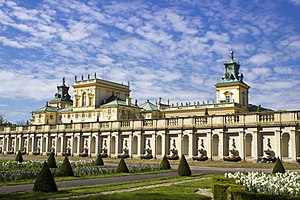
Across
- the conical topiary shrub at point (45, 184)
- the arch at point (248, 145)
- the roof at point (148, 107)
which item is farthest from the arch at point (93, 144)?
the roof at point (148, 107)

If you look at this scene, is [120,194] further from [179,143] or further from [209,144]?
[179,143]

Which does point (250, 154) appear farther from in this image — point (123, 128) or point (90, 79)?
point (90, 79)

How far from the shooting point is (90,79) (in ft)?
291

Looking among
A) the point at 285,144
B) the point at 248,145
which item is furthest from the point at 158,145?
the point at 285,144

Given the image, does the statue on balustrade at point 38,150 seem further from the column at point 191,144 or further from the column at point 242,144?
the column at point 242,144

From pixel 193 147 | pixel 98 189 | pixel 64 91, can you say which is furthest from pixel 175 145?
pixel 64 91

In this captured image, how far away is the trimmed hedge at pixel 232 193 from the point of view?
1120cm

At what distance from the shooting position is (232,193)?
11.8m

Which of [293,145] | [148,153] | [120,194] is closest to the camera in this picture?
[120,194]

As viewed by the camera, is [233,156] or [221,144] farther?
[221,144]

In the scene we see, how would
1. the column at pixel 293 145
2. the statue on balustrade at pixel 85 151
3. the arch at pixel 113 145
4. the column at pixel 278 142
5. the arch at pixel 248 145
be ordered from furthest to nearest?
the statue on balustrade at pixel 85 151 → the arch at pixel 113 145 → the arch at pixel 248 145 → the column at pixel 278 142 → the column at pixel 293 145

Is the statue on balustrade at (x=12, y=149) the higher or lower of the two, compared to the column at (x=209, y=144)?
lower

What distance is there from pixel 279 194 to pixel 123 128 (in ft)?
117

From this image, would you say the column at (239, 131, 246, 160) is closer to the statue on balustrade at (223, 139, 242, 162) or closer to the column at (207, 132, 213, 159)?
the statue on balustrade at (223, 139, 242, 162)
